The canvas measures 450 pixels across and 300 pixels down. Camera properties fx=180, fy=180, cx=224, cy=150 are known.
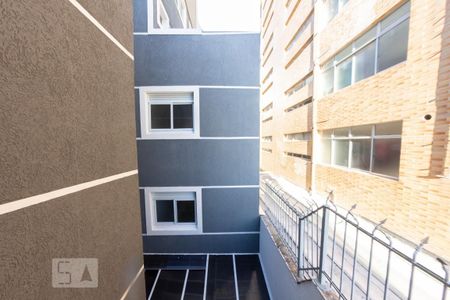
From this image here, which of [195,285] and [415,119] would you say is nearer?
[195,285]

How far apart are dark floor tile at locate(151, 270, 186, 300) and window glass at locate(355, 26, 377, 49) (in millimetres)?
10260

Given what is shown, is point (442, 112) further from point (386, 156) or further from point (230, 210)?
point (230, 210)

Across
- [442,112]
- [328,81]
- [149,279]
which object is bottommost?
[149,279]

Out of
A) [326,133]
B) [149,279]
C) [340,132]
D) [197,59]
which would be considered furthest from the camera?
[326,133]

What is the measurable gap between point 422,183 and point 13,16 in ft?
25.5

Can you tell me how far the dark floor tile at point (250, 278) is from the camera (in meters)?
3.87

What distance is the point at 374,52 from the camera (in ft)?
22.1

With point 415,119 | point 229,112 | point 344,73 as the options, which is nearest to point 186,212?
point 229,112

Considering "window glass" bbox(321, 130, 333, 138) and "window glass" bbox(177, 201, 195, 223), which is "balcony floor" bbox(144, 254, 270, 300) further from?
"window glass" bbox(321, 130, 333, 138)

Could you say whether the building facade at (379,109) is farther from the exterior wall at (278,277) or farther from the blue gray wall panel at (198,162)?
the blue gray wall panel at (198,162)

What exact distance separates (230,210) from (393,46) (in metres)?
7.56

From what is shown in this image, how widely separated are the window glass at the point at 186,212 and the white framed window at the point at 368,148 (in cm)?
665

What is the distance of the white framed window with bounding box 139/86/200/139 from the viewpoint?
482 cm

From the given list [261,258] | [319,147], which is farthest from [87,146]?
[319,147]
